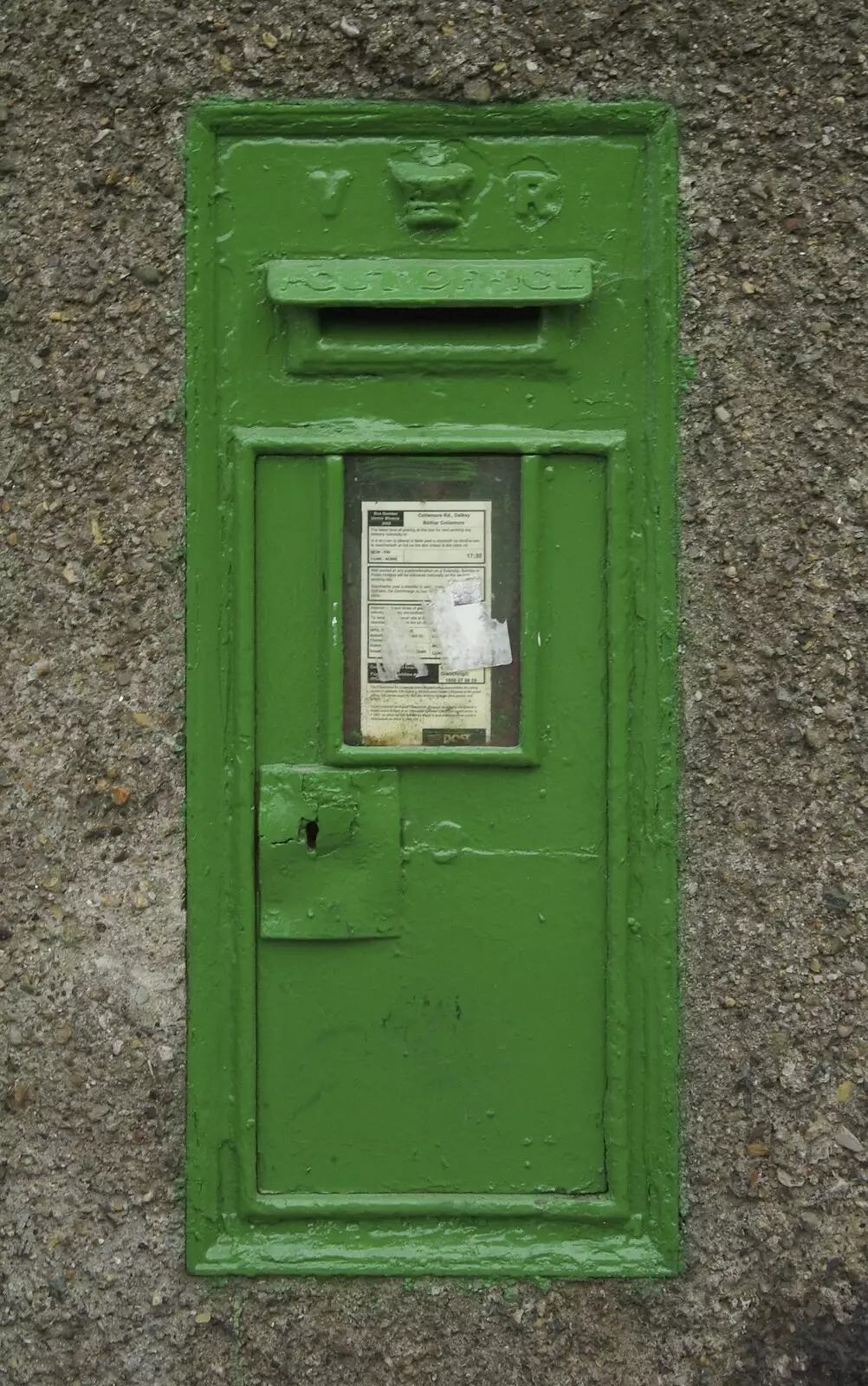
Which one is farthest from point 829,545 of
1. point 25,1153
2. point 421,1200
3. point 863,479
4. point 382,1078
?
point 25,1153

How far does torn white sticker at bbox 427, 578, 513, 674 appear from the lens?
5.51 ft

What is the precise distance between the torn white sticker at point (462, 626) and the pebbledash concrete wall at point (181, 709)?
347 mm

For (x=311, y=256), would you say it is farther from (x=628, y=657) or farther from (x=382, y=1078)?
(x=382, y=1078)

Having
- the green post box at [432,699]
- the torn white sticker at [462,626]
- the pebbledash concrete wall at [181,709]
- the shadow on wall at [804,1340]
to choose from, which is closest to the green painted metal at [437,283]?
the green post box at [432,699]

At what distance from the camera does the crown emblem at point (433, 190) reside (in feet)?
5.43

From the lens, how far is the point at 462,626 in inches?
66.1

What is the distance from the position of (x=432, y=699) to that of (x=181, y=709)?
42 cm

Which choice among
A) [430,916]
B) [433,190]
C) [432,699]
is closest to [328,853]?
[430,916]

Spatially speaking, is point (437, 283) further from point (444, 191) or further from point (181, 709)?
point (181, 709)

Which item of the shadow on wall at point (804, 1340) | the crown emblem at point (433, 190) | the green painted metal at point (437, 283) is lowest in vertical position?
the shadow on wall at point (804, 1340)

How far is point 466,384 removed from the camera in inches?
66.2

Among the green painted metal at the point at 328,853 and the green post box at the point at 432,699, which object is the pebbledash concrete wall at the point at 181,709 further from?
the green painted metal at the point at 328,853

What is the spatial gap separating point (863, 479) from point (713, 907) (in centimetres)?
74

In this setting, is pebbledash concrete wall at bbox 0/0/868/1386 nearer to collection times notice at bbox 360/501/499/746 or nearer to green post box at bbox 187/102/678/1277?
green post box at bbox 187/102/678/1277
